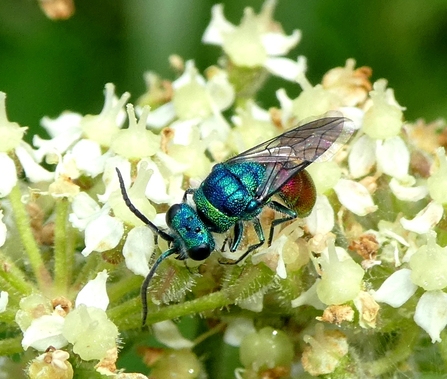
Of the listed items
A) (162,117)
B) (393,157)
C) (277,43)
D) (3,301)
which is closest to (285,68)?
(277,43)

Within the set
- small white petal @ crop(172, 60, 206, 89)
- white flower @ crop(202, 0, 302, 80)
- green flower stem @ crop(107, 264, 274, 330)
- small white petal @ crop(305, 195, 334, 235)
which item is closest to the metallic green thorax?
green flower stem @ crop(107, 264, 274, 330)

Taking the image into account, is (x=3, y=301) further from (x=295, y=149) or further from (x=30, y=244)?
(x=295, y=149)

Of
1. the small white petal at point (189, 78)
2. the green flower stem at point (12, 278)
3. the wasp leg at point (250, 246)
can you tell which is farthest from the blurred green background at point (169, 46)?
the green flower stem at point (12, 278)

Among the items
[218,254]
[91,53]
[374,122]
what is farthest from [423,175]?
[91,53]

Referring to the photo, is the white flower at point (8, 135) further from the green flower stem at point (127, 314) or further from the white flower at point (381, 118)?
the white flower at point (381, 118)

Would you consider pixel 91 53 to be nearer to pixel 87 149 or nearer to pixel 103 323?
pixel 87 149

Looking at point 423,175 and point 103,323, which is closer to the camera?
point 103,323
